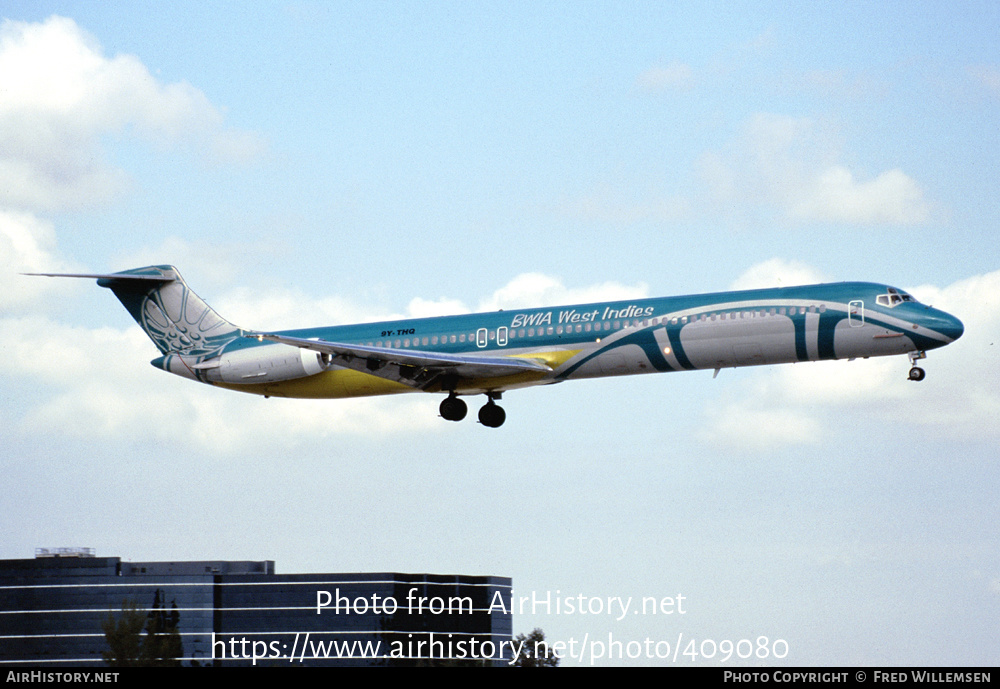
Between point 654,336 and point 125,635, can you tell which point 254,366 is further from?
point 125,635

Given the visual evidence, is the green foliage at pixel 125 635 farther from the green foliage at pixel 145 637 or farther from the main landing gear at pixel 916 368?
the main landing gear at pixel 916 368

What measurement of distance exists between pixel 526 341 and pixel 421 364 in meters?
3.60

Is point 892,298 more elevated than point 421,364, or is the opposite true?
point 421,364

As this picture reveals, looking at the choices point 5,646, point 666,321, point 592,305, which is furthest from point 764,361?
point 5,646

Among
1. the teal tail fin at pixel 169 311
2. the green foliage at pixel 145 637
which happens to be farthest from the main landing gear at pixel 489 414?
the green foliage at pixel 145 637

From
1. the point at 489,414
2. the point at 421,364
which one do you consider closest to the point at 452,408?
the point at 489,414

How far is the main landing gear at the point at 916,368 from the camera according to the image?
1581 inches

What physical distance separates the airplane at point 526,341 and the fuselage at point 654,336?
0.04m

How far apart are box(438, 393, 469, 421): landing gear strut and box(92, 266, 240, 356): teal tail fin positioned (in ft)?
29.8

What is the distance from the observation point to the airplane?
40219 millimetres

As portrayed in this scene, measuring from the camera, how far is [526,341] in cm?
4372
